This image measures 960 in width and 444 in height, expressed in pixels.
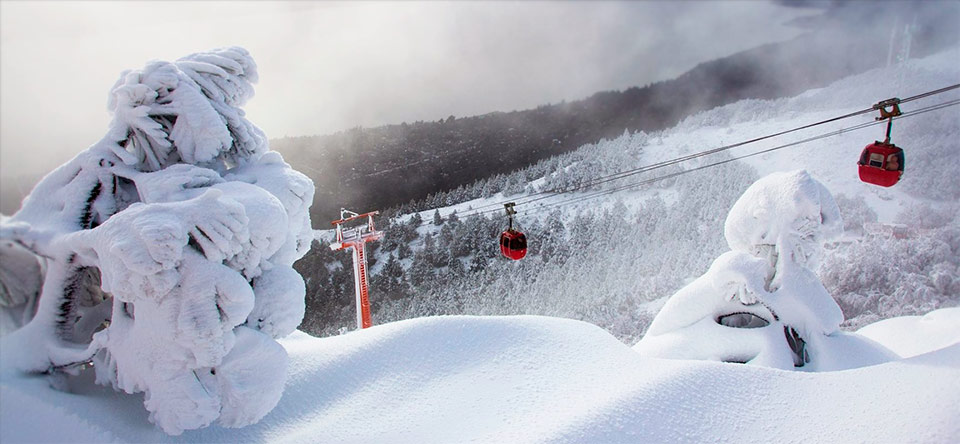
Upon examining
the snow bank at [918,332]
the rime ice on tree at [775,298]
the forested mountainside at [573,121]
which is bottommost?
the snow bank at [918,332]

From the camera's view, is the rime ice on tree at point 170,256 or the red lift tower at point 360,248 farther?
the red lift tower at point 360,248

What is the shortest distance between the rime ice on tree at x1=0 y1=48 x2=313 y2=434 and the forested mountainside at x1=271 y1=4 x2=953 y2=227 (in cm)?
626

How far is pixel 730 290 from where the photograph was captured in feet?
15.1

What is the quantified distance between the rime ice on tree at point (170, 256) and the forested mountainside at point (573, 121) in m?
6.26

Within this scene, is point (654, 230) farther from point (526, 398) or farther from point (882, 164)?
point (526, 398)

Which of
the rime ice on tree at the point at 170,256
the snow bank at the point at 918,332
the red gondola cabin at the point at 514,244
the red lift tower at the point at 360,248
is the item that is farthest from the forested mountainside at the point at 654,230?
the rime ice on tree at the point at 170,256

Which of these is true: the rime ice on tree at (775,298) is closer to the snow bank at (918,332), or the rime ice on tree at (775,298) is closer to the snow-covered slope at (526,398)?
the snow bank at (918,332)

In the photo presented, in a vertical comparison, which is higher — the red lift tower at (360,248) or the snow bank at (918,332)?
the red lift tower at (360,248)

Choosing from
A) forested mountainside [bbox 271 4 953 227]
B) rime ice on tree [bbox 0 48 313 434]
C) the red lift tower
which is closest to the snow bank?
rime ice on tree [bbox 0 48 313 434]

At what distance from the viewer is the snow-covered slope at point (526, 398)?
86.3 inches

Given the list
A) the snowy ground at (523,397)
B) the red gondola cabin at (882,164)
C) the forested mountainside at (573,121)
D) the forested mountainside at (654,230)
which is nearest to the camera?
the snowy ground at (523,397)

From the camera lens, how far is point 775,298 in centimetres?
444

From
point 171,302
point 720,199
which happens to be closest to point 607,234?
point 720,199

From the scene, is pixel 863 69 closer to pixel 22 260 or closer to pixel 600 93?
pixel 600 93
